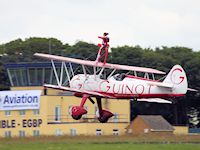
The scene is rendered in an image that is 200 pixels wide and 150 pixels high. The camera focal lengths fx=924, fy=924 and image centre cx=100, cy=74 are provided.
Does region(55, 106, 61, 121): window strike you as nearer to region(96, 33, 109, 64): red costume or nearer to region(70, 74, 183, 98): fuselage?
region(96, 33, 109, 64): red costume

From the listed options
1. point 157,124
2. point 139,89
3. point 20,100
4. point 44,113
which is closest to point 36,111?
point 44,113

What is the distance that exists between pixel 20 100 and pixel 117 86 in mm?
38080

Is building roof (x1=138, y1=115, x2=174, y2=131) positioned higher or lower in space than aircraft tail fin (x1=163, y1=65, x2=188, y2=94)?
lower

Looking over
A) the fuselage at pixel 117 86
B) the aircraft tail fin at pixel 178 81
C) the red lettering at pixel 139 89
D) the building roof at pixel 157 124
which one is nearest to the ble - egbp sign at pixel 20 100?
the building roof at pixel 157 124

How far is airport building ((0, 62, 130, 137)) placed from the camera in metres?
94.6

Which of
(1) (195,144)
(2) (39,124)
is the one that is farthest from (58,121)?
(1) (195,144)

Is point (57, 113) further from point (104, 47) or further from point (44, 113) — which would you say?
point (104, 47)

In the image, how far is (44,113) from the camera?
96.9 m

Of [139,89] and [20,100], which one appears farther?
[20,100]

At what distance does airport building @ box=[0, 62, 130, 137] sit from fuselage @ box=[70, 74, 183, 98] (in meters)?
31.3

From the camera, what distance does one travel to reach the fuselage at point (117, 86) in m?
59.8

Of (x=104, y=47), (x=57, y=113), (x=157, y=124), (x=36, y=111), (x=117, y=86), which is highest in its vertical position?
(x=104, y=47)

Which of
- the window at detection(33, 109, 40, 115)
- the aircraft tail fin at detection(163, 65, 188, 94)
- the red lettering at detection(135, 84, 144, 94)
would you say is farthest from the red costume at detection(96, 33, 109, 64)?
the window at detection(33, 109, 40, 115)

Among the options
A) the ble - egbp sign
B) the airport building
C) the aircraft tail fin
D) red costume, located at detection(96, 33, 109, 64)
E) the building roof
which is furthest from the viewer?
the building roof
